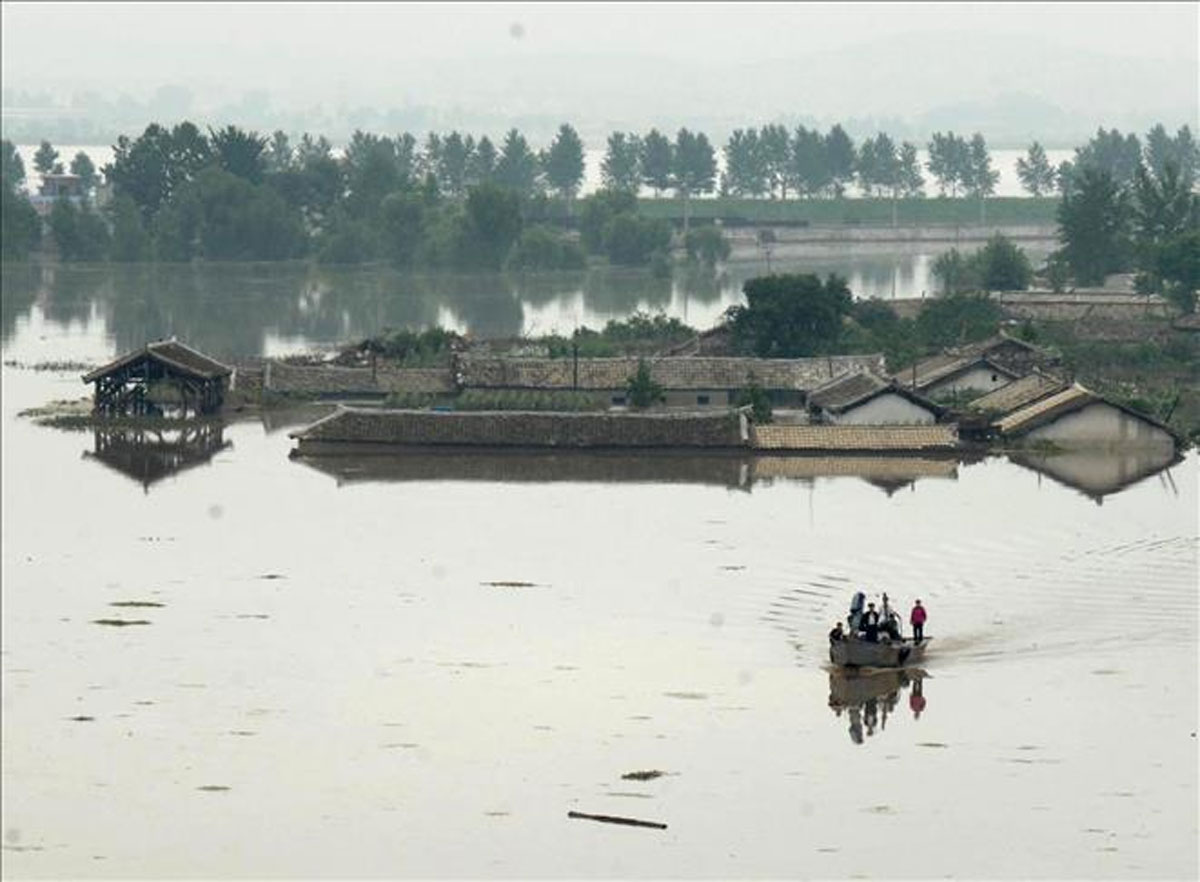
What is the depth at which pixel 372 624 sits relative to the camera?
27453 mm

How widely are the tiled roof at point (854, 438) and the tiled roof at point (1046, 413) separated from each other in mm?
849

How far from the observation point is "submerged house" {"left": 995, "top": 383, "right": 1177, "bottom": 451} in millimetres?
→ 39625

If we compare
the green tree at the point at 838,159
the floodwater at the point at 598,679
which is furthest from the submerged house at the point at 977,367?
the green tree at the point at 838,159

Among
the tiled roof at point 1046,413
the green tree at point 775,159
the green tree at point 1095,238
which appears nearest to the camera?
the tiled roof at point 1046,413

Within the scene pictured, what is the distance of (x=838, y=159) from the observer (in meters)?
108

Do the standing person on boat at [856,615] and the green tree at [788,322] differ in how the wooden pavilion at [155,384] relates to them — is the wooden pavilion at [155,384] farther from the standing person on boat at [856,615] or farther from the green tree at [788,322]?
the standing person on boat at [856,615]

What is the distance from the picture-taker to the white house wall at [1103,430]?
39656mm

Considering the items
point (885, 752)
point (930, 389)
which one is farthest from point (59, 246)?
point (885, 752)

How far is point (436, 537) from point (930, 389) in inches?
503

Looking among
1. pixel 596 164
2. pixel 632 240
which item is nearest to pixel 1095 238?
pixel 632 240

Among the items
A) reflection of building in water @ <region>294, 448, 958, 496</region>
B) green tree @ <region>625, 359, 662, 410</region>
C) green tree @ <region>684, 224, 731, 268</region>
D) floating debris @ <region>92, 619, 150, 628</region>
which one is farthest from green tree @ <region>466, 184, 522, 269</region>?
floating debris @ <region>92, 619, 150, 628</region>

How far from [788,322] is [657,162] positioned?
58629mm

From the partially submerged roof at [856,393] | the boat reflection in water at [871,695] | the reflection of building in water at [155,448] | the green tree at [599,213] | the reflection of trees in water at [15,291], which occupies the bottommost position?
the boat reflection in water at [871,695]

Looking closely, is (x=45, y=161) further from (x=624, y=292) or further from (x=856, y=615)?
(x=856, y=615)
